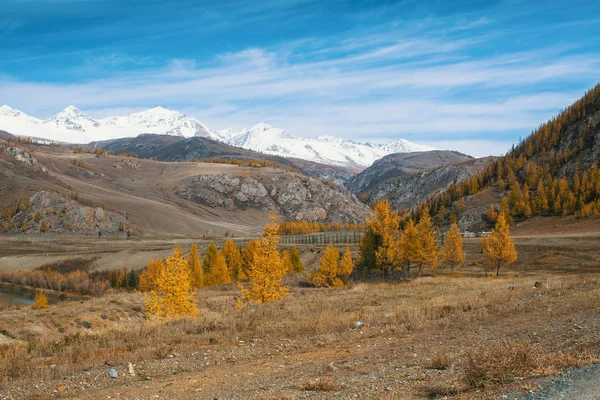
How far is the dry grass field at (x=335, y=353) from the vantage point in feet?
31.1

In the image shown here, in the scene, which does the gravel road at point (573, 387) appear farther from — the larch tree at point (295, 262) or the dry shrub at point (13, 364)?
the larch tree at point (295, 262)

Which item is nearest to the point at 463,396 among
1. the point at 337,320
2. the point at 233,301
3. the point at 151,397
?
the point at 151,397

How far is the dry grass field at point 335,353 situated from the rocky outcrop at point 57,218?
17652 centimetres

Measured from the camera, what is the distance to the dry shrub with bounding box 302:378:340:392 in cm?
998

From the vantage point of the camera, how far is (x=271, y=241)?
36531mm

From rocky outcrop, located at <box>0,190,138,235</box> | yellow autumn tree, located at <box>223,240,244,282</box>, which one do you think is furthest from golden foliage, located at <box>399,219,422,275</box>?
rocky outcrop, located at <box>0,190,138,235</box>

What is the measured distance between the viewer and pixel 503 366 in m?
8.83

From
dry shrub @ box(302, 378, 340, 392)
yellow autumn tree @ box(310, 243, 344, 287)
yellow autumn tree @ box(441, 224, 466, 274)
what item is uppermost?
dry shrub @ box(302, 378, 340, 392)

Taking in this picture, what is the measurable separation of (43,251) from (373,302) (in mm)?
143321

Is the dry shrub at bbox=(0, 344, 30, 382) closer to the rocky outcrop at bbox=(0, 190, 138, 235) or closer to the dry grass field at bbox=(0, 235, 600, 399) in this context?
the dry grass field at bbox=(0, 235, 600, 399)

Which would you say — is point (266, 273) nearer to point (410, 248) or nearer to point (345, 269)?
point (410, 248)

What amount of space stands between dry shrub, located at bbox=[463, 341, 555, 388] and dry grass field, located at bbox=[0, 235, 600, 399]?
0.02 m

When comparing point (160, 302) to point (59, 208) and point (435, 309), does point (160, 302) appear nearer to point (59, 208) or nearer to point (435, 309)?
point (435, 309)

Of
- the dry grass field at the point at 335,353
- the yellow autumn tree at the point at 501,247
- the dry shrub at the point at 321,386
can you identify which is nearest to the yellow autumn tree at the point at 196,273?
the yellow autumn tree at the point at 501,247
